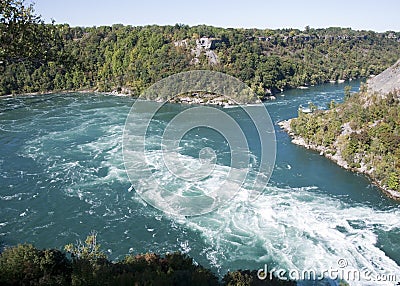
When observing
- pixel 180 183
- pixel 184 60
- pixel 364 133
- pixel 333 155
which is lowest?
pixel 180 183

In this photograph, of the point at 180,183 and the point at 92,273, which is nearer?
the point at 92,273

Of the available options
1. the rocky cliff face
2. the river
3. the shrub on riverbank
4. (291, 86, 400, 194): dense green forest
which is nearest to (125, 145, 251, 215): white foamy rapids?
the river

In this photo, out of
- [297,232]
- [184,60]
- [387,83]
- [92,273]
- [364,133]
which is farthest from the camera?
[184,60]

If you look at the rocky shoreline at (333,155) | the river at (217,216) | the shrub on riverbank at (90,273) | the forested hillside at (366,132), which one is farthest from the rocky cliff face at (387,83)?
the shrub on riverbank at (90,273)

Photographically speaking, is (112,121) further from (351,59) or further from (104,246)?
(351,59)

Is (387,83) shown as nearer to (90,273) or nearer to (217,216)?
(217,216)

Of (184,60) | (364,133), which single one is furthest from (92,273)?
(184,60)

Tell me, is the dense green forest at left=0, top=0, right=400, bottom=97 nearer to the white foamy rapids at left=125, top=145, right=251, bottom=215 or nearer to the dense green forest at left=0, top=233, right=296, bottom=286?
the white foamy rapids at left=125, top=145, right=251, bottom=215

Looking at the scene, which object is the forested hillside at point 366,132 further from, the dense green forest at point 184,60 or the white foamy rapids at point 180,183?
the dense green forest at point 184,60

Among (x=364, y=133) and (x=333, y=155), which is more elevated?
(x=364, y=133)
